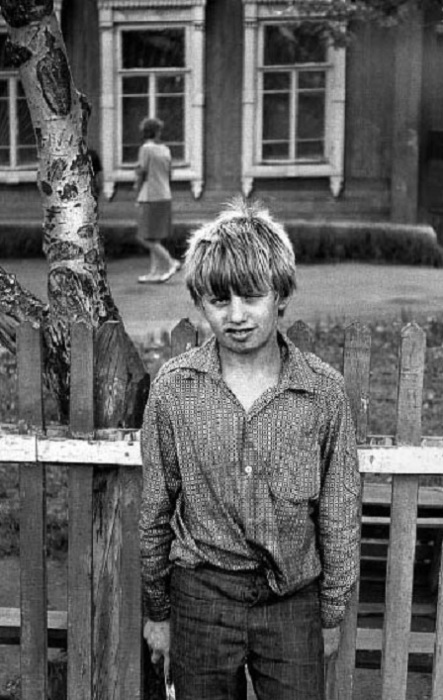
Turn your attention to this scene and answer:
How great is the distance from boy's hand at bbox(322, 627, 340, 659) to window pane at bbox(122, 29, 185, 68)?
43.4ft

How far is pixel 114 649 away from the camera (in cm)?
311

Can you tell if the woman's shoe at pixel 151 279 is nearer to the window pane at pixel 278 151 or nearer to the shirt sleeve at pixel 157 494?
the window pane at pixel 278 151

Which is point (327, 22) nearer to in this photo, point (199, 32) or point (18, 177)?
point (199, 32)

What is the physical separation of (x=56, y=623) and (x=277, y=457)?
3.40ft

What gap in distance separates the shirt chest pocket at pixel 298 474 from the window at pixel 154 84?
1309 centimetres

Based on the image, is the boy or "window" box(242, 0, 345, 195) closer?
the boy

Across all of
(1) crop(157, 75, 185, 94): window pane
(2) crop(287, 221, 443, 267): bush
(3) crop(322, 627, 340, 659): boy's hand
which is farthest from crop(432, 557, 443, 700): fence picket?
(1) crop(157, 75, 185, 94): window pane

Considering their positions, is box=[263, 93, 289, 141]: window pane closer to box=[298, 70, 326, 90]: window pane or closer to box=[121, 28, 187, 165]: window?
box=[298, 70, 326, 90]: window pane

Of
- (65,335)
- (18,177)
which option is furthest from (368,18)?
(65,335)

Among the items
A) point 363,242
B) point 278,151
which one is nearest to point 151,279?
point 363,242

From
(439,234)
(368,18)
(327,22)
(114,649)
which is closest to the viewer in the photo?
(114,649)

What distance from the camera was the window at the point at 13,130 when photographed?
50.7 ft

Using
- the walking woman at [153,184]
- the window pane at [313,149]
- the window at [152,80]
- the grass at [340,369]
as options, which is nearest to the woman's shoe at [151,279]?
the walking woman at [153,184]

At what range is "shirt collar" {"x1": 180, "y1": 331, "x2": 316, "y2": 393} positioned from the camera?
254cm
